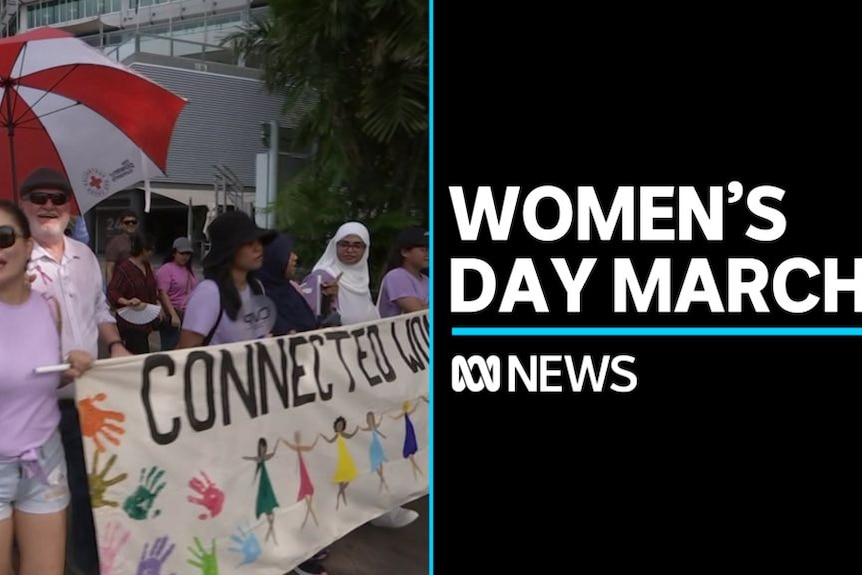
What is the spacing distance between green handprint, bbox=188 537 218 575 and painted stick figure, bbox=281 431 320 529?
1.60 ft

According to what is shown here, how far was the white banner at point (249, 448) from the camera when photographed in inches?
115

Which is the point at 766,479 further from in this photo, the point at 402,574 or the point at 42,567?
the point at 402,574

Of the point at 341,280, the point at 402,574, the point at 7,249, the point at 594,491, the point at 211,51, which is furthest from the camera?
the point at 211,51

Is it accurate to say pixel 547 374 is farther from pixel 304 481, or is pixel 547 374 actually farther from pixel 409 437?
pixel 409 437

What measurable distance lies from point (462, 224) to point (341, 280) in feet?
11.7

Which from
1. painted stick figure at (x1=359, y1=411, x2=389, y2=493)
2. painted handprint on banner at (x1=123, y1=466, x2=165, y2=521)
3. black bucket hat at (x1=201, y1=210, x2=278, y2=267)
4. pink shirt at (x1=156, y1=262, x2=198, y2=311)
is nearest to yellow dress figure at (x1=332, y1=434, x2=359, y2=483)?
painted stick figure at (x1=359, y1=411, x2=389, y2=493)

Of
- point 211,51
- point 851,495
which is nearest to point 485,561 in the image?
point 851,495

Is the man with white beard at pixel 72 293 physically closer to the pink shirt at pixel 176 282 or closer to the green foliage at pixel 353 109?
the pink shirt at pixel 176 282

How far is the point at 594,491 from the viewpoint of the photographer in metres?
1.54

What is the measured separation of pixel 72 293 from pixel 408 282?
2111mm

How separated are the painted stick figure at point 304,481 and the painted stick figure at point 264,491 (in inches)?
5.8

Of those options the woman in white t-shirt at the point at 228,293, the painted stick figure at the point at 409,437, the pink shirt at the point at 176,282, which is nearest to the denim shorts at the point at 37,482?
the woman in white t-shirt at the point at 228,293

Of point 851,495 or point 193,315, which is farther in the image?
point 193,315

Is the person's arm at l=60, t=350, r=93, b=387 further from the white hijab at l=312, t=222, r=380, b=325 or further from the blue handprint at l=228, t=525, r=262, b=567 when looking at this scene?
the white hijab at l=312, t=222, r=380, b=325
